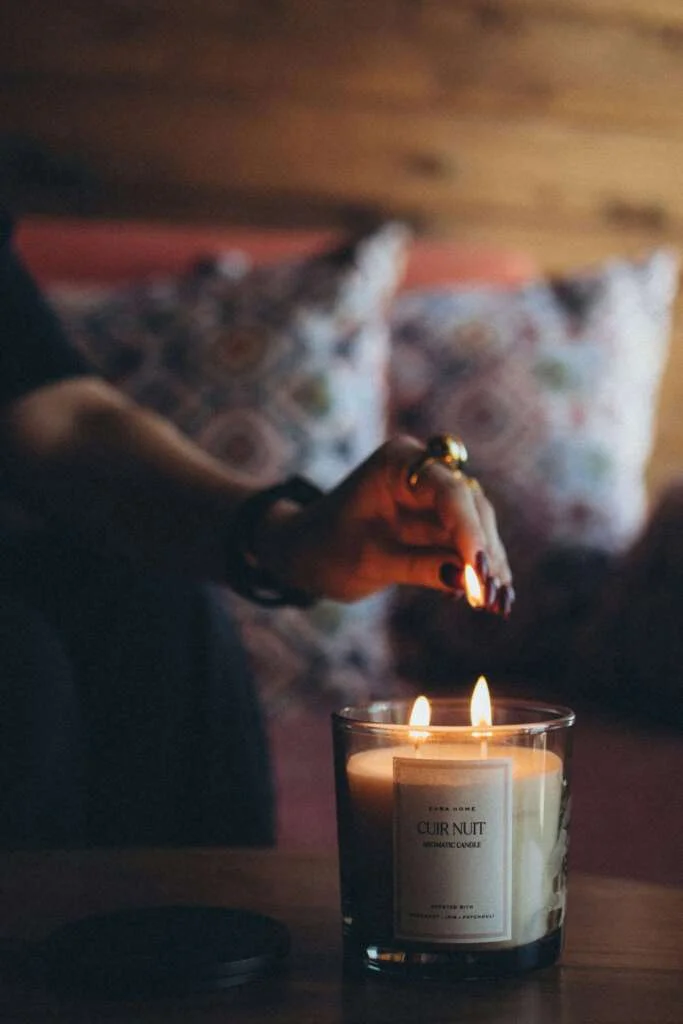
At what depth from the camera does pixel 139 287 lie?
1.63m

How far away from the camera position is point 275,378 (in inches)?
60.6

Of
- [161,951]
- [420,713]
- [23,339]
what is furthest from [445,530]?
[23,339]

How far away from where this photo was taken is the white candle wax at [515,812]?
0.52 m

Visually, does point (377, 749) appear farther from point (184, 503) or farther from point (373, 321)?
point (373, 321)

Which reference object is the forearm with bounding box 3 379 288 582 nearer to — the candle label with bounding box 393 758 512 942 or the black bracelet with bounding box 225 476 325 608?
the black bracelet with bounding box 225 476 325 608

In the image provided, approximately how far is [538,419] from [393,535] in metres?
0.83

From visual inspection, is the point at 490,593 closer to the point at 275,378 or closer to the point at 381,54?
the point at 275,378

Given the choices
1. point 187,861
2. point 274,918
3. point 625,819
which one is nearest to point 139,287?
point 625,819

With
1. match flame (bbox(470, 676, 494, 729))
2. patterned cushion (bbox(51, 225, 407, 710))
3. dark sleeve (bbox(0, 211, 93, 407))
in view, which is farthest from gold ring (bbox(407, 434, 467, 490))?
patterned cushion (bbox(51, 225, 407, 710))

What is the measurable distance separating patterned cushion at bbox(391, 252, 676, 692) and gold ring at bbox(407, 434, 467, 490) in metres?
0.83

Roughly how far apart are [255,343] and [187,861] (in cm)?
91

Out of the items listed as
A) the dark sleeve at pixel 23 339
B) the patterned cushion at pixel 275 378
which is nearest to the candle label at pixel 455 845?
the dark sleeve at pixel 23 339

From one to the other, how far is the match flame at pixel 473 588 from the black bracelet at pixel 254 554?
273mm

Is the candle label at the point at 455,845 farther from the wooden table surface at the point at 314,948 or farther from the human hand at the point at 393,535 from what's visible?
the human hand at the point at 393,535
